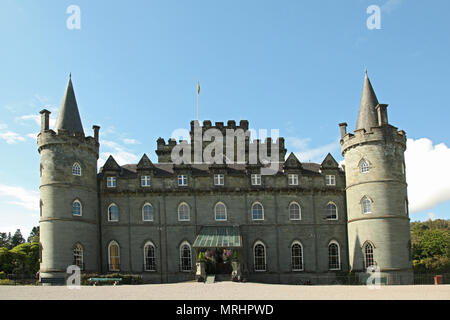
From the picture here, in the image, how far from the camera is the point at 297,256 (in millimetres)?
39125

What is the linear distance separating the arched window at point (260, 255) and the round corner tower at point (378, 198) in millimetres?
7252

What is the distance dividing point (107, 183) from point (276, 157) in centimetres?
1790

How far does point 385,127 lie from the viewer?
37.6 m

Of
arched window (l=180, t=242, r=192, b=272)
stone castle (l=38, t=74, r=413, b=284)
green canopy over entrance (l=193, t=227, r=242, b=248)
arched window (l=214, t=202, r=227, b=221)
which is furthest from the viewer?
arched window (l=214, t=202, r=227, b=221)

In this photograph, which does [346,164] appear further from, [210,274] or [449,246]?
[449,246]

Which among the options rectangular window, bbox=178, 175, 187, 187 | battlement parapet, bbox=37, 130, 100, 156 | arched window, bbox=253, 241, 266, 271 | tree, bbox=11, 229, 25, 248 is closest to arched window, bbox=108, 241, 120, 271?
rectangular window, bbox=178, 175, 187, 187

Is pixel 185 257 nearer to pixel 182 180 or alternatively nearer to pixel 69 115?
pixel 182 180

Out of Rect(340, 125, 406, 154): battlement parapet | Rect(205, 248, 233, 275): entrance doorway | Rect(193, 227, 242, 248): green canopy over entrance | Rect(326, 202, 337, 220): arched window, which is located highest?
Rect(340, 125, 406, 154): battlement parapet

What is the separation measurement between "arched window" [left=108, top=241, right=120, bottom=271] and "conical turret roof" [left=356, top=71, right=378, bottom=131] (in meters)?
22.8

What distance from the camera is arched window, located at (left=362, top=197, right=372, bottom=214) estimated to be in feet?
122

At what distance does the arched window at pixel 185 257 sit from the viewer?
1511 inches

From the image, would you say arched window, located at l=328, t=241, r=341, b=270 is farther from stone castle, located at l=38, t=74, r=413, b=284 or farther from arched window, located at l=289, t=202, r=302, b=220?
arched window, located at l=289, t=202, r=302, b=220

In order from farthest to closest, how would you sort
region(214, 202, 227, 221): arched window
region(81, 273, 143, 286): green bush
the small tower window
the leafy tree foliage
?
the leafy tree foliage < region(214, 202, 227, 221): arched window < the small tower window < region(81, 273, 143, 286): green bush
